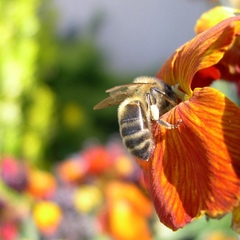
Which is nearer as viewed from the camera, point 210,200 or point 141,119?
point 210,200

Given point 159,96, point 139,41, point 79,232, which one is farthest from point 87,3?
point 159,96

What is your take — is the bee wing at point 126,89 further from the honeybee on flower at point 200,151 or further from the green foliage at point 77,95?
the green foliage at point 77,95

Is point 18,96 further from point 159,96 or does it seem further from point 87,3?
point 159,96

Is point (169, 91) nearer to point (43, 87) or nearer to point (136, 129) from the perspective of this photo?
point (136, 129)

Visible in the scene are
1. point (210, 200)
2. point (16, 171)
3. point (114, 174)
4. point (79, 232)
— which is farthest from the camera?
point (114, 174)

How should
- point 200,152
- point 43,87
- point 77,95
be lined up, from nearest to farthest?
point 200,152 < point 43,87 < point 77,95

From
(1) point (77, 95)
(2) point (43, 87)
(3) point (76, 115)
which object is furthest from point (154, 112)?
(1) point (77, 95)
